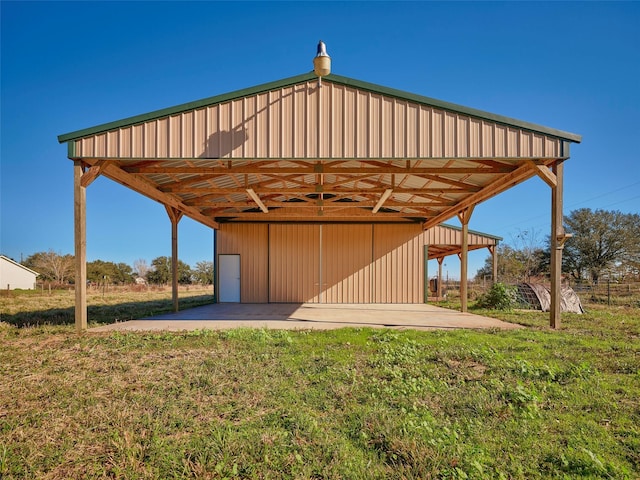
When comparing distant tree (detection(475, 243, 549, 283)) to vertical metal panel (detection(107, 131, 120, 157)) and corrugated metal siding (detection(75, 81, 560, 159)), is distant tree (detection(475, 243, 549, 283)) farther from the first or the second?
vertical metal panel (detection(107, 131, 120, 157))

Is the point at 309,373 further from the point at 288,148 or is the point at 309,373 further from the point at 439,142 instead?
the point at 439,142

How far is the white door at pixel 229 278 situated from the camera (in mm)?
14359

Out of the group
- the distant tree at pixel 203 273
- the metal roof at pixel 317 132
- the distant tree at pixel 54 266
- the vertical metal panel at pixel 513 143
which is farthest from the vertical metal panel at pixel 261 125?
the distant tree at pixel 54 266

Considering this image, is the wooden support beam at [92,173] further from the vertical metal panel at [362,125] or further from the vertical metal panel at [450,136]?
the vertical metal panel at [450,136]

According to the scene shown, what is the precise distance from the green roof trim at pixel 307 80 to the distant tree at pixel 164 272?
42.8m

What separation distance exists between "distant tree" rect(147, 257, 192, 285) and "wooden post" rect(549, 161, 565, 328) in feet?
150

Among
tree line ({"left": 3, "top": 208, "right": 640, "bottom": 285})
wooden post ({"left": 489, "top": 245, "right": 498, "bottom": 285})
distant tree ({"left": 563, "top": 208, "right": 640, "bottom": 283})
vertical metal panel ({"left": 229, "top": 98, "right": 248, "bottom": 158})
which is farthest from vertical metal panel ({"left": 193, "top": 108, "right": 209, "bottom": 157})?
distant tree ({"left": 563, "top": 208, "right": 640, "bottom": 283})

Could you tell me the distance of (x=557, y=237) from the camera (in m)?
6.90

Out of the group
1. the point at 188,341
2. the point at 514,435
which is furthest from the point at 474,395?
the point at 188,341

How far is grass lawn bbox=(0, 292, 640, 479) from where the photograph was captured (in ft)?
7.59

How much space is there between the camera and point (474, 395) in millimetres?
3404

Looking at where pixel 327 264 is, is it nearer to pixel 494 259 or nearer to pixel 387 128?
pixel 494 259

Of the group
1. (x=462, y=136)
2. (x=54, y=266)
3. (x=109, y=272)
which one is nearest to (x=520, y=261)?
(x=462, y=136)

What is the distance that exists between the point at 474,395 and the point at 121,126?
285 inches
